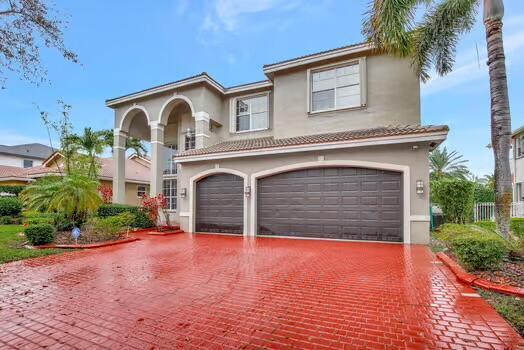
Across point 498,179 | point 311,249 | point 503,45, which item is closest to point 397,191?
point 498,179

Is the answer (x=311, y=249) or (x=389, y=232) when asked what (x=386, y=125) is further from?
(x=311, y=249)

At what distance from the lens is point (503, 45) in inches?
316

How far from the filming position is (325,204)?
34.3 feet

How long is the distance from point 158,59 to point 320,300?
2378 cm

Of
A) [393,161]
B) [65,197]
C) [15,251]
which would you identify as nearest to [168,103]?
[65,197]

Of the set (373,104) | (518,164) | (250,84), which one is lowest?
(518,164)

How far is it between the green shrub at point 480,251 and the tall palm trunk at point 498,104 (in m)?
2.94

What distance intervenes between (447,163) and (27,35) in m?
37.6

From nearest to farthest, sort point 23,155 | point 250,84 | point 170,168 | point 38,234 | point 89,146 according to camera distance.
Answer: point 38,234 → point 250,84 → point 89,146 → point 170,168 → point 23,155

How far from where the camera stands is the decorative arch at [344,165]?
919 cm

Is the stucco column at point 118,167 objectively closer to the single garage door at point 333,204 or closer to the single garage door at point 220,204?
the single garage door at point 220,204

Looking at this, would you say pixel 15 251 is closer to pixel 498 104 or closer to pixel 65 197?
pixel 65 197

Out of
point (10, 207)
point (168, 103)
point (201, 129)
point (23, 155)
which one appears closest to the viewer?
point (201, 129)

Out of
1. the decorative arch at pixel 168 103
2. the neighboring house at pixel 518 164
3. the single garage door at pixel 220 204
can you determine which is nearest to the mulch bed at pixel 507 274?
the single garage door at pixel 220 204
